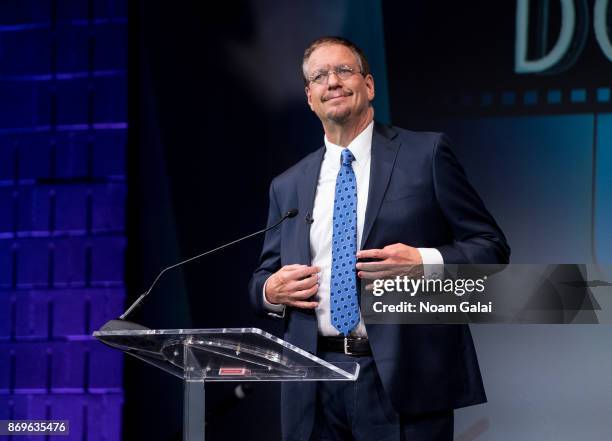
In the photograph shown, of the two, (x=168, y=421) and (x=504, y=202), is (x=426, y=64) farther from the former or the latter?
(x=168, y=421)

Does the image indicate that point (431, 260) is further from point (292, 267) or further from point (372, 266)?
point (292, 267)

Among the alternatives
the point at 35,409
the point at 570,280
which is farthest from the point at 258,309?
the point at 35,409

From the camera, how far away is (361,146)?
3.12m

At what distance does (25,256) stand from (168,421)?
1014 mm

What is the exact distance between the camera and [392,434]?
8.96 ft

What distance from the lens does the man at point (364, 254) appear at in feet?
9.12

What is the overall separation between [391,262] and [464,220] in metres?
0.30

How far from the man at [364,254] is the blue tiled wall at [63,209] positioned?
4.80ft

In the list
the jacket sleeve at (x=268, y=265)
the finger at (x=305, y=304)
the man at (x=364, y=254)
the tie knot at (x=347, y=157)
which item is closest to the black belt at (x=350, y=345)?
the man at (x=364, y=254)

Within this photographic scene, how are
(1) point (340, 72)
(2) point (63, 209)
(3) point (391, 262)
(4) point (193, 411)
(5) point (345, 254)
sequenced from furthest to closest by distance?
(2) point (63, 209), (1) point (340, 72), (5) point (345, 254), (3) point (391, 262), (4) point (193, 411)

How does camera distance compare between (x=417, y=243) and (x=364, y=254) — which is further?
(x=417, y=243)

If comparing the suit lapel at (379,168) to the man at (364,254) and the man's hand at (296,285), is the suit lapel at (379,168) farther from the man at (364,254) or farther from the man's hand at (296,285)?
the man's hand at (296,285)

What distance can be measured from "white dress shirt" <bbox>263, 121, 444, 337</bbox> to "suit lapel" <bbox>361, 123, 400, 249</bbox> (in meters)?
0.03

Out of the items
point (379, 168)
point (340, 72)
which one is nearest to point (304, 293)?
point (379, 168)
